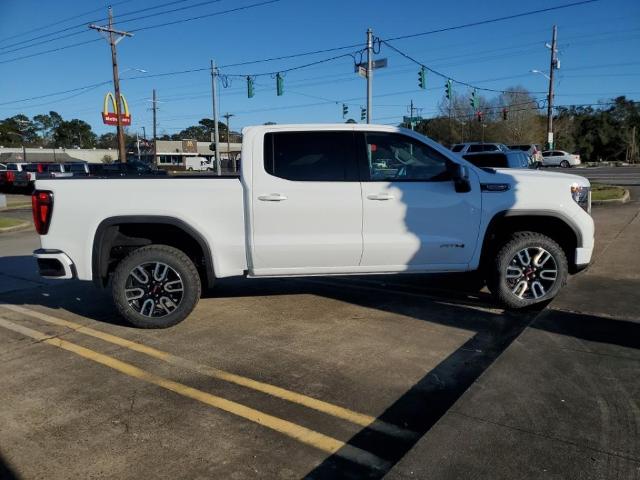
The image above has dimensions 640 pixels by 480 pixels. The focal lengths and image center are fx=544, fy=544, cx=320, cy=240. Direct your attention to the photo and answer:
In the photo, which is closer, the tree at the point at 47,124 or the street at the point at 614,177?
the street at the point at 614,177

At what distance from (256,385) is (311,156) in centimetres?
233

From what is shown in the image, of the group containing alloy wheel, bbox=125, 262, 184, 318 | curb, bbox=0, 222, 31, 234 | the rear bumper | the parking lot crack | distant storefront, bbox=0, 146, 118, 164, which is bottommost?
the parking lot crack

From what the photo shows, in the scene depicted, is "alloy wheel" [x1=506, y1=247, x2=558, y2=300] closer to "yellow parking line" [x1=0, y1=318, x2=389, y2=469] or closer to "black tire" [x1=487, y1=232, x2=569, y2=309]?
"black tire" [x1=487, y1=232, x2=569, y2=309]

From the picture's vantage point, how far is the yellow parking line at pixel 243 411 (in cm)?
315

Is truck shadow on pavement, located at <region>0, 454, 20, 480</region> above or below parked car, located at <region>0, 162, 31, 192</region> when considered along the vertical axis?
below

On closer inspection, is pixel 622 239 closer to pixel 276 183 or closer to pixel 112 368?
pixel 276 183

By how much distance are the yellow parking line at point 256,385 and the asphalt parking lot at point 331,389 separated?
0.06 ft

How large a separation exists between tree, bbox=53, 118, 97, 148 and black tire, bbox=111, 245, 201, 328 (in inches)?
5956

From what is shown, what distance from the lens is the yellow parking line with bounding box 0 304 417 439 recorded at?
347cm

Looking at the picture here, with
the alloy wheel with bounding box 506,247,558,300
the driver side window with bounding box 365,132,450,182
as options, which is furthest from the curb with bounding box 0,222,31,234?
the alloy wheel with bounding box 506,247,558,300

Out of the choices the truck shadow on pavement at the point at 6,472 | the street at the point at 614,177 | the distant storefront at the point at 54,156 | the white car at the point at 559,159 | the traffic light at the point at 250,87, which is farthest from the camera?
the distant storefront at the point at 54,156

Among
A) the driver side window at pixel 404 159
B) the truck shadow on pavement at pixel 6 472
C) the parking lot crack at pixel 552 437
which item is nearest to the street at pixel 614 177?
the driver side window at pixel 404 159

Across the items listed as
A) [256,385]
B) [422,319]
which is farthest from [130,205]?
[422,319]

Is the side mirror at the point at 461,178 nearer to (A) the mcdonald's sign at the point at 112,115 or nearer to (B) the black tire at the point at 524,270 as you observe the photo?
(B) the black tire at the point at 524,270
